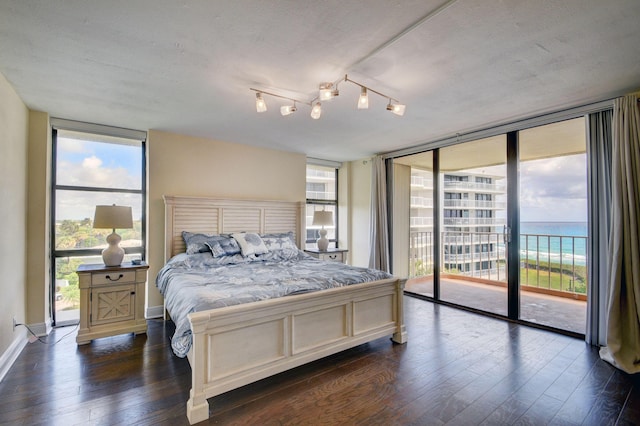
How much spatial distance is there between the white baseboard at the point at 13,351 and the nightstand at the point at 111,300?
0.44 m

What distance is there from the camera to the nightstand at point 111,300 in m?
2.88

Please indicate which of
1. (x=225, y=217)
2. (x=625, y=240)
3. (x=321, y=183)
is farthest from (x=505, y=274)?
(x=225, y=217)

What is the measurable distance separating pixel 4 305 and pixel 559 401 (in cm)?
434

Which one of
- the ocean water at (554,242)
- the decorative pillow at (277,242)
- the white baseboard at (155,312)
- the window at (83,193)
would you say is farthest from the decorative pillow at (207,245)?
the ocean water at (554,242)

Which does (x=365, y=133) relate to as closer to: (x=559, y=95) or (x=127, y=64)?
(x=559, y=95)

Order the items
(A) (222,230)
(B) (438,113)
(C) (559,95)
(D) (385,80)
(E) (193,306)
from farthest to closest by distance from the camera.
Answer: (A) (222,230) → (B) (438,113) → (C) (559,95) → (D) (385,80) → (E) (193,306)

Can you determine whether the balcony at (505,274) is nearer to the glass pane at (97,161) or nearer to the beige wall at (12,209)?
the glass pane at (97,161)

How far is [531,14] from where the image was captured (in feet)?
5.36

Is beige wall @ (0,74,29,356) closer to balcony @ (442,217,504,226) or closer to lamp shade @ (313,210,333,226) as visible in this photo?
lamp shade @ (313,210,333,226)

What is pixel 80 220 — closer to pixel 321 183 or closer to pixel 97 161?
pixel 97 161

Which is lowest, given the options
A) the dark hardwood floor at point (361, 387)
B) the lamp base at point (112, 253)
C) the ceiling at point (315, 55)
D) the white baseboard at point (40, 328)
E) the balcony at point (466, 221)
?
the dark hardwood floor at point (361, 387)

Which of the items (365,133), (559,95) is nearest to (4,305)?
(365,133)

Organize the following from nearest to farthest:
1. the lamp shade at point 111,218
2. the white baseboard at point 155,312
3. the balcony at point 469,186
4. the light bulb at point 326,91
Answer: the light bulb at point 326,91
the lamp shade at point 111,218
the white baseboard at point 155,312
the balcony at point 469,186

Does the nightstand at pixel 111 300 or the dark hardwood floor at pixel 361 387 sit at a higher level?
the nightstand at pixel 111 300
